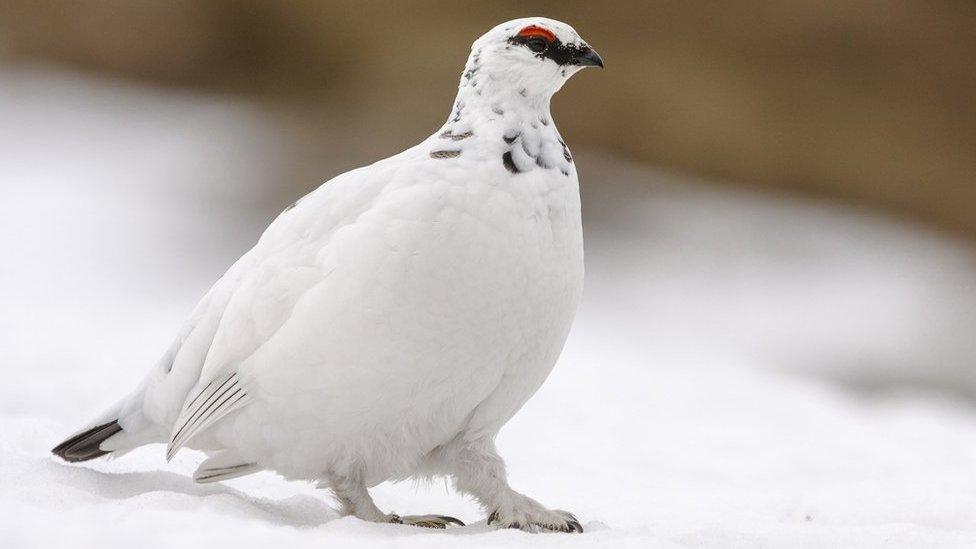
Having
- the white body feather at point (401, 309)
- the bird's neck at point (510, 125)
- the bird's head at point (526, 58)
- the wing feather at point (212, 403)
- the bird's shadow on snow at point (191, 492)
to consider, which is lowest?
the bird's shadow on snow at point (191, 492)

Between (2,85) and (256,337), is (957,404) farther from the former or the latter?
(2,85)

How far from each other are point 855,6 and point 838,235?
2.21m

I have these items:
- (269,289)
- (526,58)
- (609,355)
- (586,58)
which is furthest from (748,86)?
(269,289)

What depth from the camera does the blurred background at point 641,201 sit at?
500 cm

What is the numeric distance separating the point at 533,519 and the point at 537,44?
1.16 meters

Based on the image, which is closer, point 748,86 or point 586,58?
point 586,58

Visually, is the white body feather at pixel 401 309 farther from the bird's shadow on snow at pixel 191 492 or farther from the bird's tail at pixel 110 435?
the bird's tail at pixel 110 435

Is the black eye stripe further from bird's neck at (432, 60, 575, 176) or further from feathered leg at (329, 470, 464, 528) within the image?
feathered leg at (329, 470, 464, 528)

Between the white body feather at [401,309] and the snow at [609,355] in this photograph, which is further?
the snow at [609,355]

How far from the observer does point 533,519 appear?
284cm

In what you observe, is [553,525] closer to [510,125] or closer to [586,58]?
[510,125]

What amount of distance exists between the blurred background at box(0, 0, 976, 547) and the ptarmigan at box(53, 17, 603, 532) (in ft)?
4.19

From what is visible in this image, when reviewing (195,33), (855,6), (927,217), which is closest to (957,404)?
(927,217)

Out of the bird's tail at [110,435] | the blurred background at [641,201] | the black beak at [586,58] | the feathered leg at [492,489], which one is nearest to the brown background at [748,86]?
the blurred background at [641,201]
